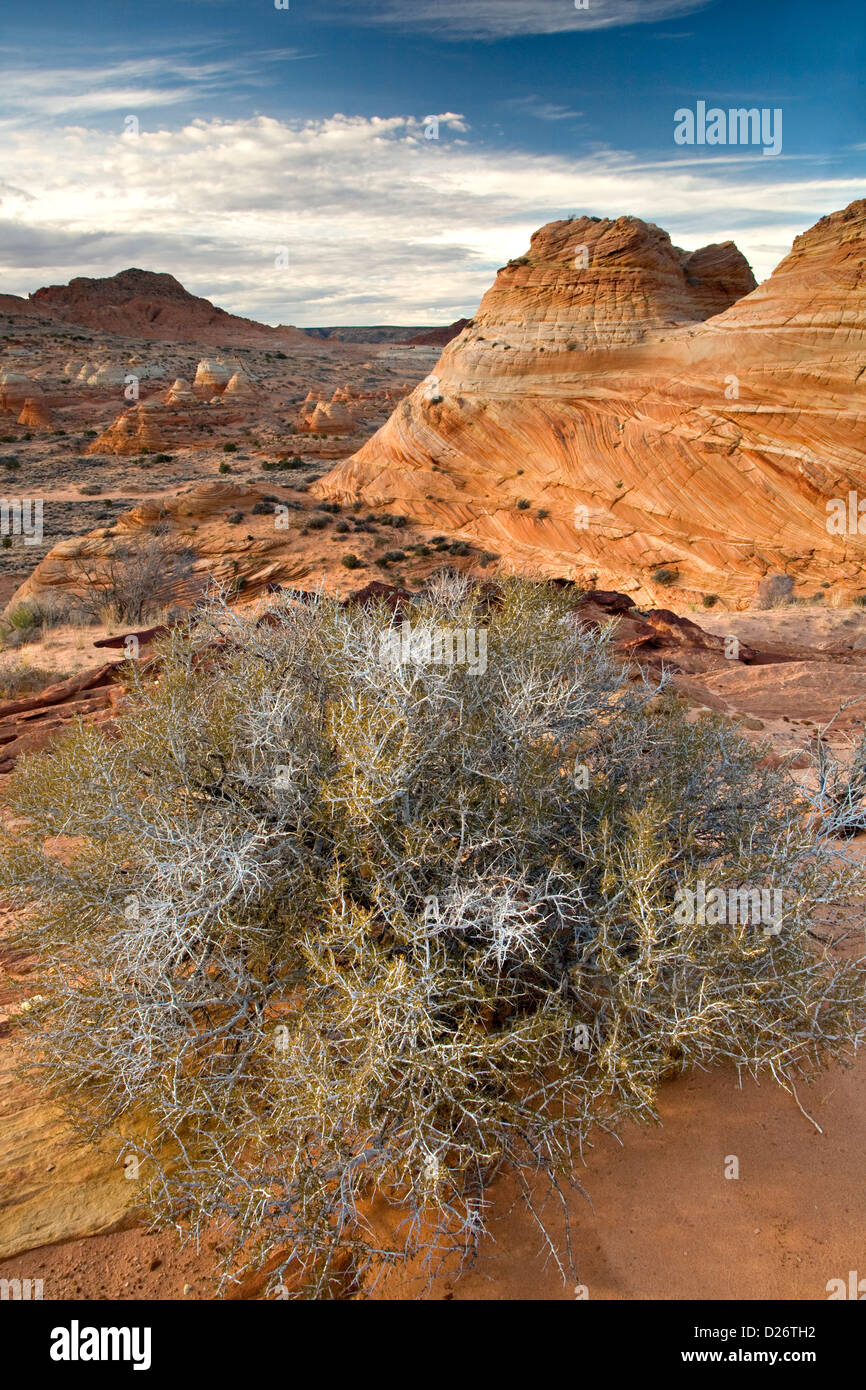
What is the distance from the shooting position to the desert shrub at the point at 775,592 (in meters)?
14.7

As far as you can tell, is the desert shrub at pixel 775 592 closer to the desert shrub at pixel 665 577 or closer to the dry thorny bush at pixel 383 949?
the desert shrub at pixel 665 577

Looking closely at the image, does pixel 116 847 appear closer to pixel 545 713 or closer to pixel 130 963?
pixel 130 963

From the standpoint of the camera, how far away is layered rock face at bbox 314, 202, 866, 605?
49.4ft

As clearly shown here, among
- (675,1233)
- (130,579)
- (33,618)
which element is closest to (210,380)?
(130,579)

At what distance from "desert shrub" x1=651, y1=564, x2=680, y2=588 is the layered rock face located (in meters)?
0.04

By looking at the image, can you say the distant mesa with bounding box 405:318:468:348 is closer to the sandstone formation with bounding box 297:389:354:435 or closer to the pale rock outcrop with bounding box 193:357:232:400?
the pale rock outcrop with bounding box 193:357:232:400

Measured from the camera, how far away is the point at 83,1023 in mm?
2725

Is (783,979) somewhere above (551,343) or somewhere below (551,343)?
below

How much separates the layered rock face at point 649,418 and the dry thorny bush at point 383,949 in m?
13.7

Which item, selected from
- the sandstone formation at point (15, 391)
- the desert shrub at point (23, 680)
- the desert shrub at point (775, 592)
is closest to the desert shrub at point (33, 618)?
the desert shrub at point (23, 680)

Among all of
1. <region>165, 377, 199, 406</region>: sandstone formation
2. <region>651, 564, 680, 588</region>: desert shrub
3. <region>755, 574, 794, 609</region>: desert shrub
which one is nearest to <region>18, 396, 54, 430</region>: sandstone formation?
<region>165, 377, 199, 406</region>: sandstone formation

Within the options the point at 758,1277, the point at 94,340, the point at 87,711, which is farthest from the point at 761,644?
the point at 94,340

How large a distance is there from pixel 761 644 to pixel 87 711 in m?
10.2

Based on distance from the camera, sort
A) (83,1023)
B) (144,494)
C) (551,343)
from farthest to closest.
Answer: (144,494), (551,343), (83,1023)
